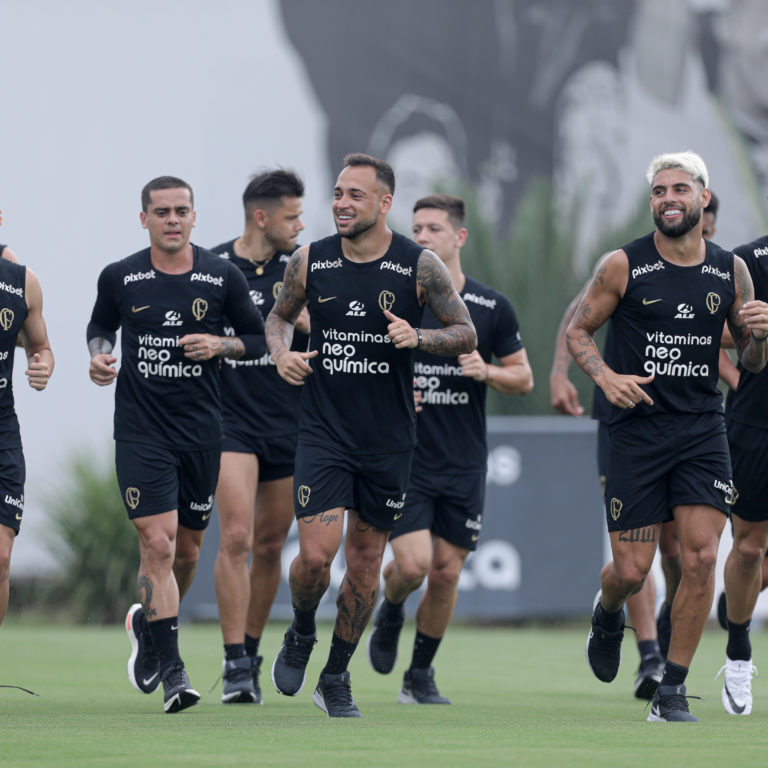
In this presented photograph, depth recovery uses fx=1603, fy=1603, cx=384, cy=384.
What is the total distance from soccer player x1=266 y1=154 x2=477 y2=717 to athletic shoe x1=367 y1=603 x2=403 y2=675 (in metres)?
1.52

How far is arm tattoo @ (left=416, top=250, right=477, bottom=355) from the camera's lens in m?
7.80

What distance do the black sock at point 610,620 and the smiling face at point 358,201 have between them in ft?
7.64

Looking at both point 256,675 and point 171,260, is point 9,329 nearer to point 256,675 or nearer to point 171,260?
point 171,260

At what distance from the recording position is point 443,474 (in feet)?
31.0

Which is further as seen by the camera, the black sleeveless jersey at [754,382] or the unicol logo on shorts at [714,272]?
the black sleeveless jersey at [754,382]

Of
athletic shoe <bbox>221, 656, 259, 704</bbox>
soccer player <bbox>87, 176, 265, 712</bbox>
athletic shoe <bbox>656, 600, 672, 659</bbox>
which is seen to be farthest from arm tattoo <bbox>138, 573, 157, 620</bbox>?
athletic shoe <bbox>656, 600, 672, 659</bbox>

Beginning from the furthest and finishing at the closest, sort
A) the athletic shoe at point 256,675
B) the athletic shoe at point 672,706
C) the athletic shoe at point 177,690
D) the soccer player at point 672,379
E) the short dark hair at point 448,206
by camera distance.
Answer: the short dark hair at point 448,206
the athletic shoe at point 256,675
the athletic shoe at point 177,690
the soccer player at point 672,379
the athletic shoe at point 672,706

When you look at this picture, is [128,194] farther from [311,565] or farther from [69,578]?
[311,565]

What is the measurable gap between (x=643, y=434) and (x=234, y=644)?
8.68 ft

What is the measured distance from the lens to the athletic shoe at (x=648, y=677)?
30.7ft

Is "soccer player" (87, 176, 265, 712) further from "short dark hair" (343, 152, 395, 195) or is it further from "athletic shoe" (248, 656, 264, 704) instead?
"short dark hair" (343, 152, 395, 195)

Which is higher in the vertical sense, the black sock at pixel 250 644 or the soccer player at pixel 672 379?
the soccer player at pixel 672 379

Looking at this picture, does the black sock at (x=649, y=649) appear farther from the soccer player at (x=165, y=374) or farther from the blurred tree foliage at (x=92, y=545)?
the blurred tree foliage at (x=92, y=545)

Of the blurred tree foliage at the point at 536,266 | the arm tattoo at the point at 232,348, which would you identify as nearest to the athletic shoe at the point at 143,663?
the arm tattoo at the point at 232,348
